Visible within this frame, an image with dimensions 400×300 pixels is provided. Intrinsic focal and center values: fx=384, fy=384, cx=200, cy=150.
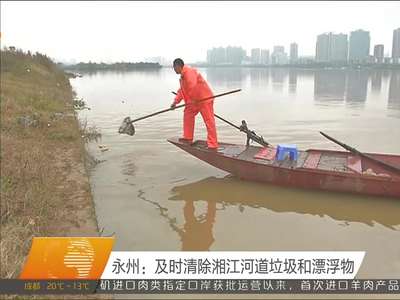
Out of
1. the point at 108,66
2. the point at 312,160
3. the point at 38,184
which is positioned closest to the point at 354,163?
the point at 312,160

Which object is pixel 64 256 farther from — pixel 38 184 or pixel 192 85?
pixel 192 85

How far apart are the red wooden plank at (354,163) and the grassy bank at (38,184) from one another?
4328mm

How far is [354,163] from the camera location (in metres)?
6.83

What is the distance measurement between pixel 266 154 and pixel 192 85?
1.94 m

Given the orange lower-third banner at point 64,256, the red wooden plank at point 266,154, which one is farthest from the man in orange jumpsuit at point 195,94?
the orange lower-third banner at point 64,256

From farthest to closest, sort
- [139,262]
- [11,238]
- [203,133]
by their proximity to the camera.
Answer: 1. [203,133]
2. [11,238]
3. [139,262]

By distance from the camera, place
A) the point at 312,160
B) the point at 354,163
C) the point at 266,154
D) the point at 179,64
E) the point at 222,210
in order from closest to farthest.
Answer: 1. the point at 222,210
2. the point at 354,163
3. the point at 312,160
4. the point at 179,64
5. the point at 266,154

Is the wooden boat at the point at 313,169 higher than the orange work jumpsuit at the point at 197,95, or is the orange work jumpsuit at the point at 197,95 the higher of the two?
the orange work jumpsuit at the point at 197,95

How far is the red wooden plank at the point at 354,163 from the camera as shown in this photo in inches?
258

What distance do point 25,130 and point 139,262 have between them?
714 cm

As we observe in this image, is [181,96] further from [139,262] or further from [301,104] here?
[301,104]

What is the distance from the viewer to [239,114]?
17062 mm

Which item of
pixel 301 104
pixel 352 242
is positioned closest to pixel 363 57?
pixel 301 104

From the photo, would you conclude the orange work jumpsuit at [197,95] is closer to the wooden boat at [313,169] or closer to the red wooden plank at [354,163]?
the wooden boat at [313,169]
